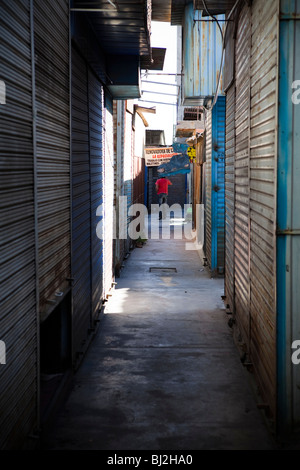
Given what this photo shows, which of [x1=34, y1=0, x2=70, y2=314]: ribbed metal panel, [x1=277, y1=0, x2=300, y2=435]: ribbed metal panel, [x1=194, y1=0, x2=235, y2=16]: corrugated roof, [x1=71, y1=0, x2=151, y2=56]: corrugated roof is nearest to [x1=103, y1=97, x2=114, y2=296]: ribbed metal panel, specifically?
[x1=71, y1=0, x2=151, y2=56]: corrugated roof

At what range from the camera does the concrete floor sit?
5012 millimetres

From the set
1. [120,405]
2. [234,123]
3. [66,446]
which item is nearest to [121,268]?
[234,123]

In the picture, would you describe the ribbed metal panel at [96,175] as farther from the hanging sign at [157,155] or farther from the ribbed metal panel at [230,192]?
the hanging sign at [157,155]

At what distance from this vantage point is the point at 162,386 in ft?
20.7

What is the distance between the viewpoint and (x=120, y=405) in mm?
5773

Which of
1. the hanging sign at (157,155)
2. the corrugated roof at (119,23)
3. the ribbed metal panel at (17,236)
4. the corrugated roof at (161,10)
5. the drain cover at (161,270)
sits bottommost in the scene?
the drain cover at (161,270)

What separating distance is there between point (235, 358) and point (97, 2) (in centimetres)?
510

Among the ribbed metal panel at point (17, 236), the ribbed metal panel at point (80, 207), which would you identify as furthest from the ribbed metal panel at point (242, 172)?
the ribbed metal panel at point (17, 236)

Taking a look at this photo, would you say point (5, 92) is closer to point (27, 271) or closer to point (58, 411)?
point (27, 271)

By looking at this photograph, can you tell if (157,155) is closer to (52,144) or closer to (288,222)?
(52,144)

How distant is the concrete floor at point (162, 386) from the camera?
16.4ft

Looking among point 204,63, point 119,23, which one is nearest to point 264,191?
point 119,23

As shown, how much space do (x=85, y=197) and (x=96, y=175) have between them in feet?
4.43

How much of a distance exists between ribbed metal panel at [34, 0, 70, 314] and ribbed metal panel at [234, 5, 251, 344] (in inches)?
91.3
